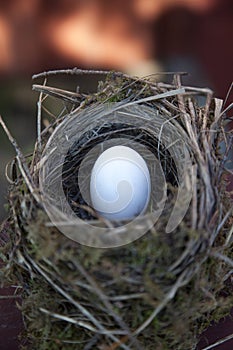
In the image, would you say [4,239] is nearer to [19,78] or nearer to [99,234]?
→ [99,234]

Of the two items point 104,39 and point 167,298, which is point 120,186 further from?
point 104,39

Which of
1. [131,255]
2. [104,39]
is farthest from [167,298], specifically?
[104,39]

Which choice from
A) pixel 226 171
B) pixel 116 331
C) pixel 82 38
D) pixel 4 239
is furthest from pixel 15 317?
pixel 82 38

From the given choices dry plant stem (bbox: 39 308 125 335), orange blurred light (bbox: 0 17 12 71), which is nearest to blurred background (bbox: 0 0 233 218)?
orange blurred light (bbox: 0 17 12 71)

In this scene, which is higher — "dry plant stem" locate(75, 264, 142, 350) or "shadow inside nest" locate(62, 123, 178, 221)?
"shadow inside nest" locate(62, 123, 178, 221)

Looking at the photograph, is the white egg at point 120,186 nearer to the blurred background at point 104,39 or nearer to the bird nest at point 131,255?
the bird nest at point 131,255

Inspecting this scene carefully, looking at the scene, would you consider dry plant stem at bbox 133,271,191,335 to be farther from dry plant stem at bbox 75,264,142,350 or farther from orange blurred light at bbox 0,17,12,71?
orange blurred light at bbox 0,17,12,71
